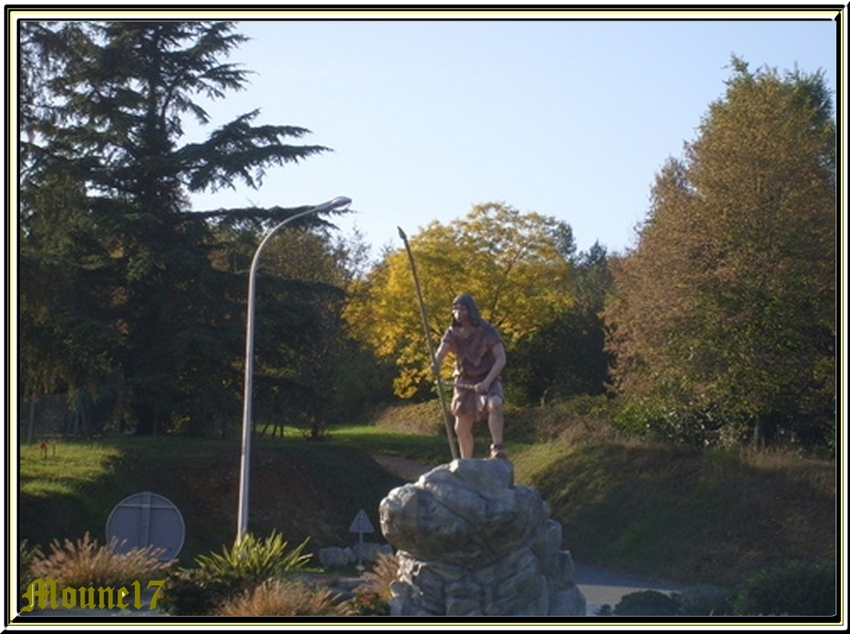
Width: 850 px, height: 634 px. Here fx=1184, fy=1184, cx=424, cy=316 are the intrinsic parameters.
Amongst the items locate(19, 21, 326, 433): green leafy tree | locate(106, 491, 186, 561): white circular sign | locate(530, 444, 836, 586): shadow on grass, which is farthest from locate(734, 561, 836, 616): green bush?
locate(19, 21, 326, 433): green leafy tree

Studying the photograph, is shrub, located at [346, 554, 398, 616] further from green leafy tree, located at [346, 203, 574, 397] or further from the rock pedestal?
green leafy tree, located at [346, 203, 574, 397]

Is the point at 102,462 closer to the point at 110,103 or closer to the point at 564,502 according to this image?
the point at 110,103

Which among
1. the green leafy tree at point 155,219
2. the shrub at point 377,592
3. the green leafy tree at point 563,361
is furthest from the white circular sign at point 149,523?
the green leafy tree at point 563,361

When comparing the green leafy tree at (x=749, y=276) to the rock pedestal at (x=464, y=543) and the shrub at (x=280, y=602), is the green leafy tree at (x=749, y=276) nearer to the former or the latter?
the rock pedestal at (x=464, y=543)

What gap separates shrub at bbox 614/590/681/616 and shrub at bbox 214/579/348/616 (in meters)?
5.32

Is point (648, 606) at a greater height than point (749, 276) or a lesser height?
lesser

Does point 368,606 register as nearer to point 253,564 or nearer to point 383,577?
point 383,577

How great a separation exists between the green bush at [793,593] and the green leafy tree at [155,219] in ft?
65.9

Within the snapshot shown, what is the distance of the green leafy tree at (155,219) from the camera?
33.8 m

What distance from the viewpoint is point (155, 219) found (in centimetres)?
3384

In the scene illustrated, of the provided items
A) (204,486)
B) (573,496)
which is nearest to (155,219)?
(204,486)

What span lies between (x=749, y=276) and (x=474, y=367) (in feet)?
56.9

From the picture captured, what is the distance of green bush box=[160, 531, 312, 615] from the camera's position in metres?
15.1
